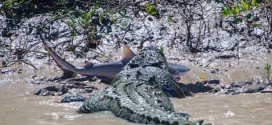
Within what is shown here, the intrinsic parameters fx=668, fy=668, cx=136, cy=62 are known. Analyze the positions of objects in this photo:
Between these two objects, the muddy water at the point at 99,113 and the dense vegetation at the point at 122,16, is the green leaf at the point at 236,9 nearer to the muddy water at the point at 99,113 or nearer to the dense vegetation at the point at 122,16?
the dense vegetation at the point at 122,16

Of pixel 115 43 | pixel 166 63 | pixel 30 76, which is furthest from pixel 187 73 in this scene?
pixel 30 76

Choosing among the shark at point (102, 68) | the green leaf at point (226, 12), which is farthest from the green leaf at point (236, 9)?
the shark at point (102, 68)

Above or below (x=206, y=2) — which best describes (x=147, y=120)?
below

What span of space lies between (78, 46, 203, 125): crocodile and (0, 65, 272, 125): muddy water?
0.12 meters

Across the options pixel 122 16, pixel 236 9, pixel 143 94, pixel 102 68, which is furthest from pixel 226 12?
pixel 143 94

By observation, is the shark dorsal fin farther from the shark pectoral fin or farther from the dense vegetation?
the dense vegetation

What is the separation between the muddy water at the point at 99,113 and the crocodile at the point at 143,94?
121 mm

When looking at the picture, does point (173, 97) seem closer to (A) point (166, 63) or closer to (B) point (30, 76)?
(A) point (166, 63)

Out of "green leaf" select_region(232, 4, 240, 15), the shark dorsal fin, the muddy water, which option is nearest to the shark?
the shark dorsal fin

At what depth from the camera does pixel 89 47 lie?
8.45 m

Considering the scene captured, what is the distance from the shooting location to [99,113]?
5926 mm

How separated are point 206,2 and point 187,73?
174 centimetres

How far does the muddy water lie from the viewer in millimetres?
5676

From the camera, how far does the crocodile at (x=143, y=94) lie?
5.18m
